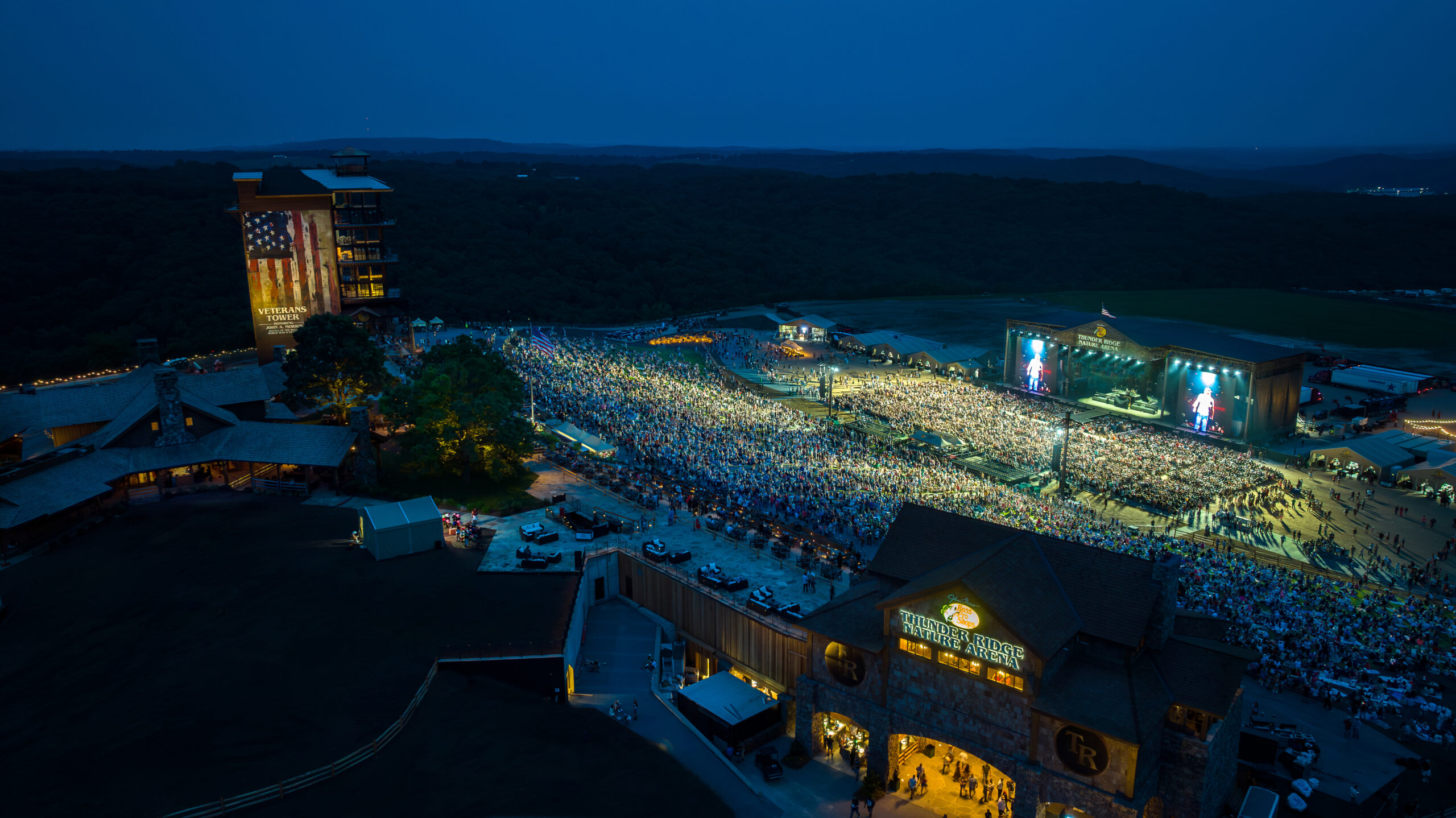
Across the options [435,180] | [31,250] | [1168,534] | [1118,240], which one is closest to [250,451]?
[1168,534]

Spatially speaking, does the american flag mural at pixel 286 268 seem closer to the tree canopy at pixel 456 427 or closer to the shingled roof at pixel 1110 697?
the tree canopy at pixel 456 427

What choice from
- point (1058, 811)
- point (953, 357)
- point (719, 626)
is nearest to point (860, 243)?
point (953, 357)

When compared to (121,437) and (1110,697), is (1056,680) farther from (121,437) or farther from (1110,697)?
(121,437)

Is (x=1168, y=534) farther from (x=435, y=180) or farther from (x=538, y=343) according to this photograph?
(x=435, y=180)

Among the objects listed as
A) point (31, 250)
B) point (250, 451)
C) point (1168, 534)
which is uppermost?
point (31, 250)

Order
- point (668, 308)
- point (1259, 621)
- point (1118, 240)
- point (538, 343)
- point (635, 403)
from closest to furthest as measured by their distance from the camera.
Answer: point (1259, 621) < point (635, 403) < point (538, 343) < point (668, 308) < point (1118, 240)

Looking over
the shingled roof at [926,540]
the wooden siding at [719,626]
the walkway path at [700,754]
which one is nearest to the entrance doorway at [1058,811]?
the walkway path at [700,754]

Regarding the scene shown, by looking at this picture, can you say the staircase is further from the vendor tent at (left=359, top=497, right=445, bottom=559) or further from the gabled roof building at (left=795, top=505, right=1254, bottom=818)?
the gabled roof building at (left=795, top=505, right=1254, bottom=818)

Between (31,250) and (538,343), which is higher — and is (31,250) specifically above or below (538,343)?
above
